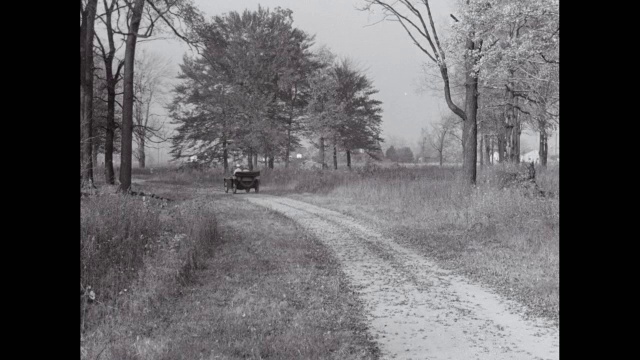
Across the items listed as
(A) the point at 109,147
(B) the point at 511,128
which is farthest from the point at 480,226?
(B) the point at 511,128

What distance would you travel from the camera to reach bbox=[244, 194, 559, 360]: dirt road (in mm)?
4566

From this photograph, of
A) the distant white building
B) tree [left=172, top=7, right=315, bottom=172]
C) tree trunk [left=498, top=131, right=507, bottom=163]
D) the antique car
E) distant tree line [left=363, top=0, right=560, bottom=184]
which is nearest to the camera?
distant tree line [left=363, top=0, right=560, bottom=184]

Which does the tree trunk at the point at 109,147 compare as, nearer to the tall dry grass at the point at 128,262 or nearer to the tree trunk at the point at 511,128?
the tall dry grass at the point at 128,262

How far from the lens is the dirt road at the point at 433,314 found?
180 inches

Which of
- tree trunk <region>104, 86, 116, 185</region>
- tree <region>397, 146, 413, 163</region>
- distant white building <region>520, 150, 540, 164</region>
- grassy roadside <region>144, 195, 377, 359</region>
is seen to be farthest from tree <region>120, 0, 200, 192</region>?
tree <region>397, 146, 413, 163</region>

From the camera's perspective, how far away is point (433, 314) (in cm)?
560

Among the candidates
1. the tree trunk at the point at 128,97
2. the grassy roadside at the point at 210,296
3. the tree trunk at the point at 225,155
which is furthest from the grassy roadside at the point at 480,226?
the tree trunk at the point at 225,155

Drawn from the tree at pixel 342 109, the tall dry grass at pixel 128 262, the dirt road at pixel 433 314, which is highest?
the tree at pixel 342 109

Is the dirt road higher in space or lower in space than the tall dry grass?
lower

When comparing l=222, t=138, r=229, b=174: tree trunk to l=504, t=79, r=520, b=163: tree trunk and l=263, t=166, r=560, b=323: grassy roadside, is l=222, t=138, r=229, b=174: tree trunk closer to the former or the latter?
l=263, t=166, r=560, b=323: grassy roadside

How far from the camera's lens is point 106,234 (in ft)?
24.2

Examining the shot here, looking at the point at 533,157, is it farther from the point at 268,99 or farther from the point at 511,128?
the point at 268,99

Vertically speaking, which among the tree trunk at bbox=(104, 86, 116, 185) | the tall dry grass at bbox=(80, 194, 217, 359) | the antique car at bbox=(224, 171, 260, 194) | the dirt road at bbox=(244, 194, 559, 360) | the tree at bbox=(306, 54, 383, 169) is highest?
the tree at bbox=(306, 54, 383, 169)

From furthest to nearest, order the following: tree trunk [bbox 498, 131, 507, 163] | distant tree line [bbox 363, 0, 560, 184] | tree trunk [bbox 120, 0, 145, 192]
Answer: tree trunk [bbox 498, 131, 507, 163], tree trunk [bbox 120, 0, 145, 192], distant tree line [bbox 363, 0, 560, 184]
